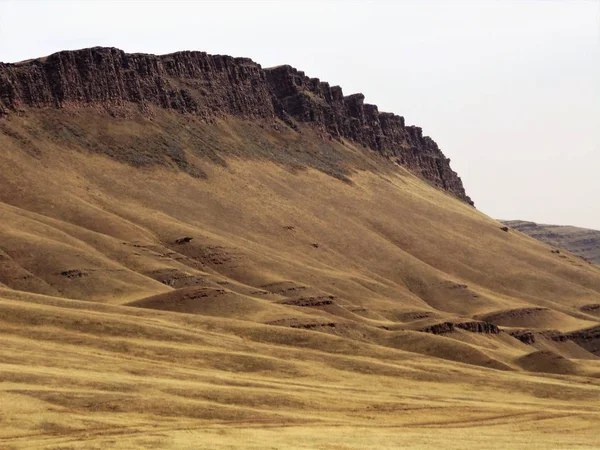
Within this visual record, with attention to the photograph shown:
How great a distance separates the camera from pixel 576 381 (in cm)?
12512

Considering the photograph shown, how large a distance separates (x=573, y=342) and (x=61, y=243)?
78.5 meters

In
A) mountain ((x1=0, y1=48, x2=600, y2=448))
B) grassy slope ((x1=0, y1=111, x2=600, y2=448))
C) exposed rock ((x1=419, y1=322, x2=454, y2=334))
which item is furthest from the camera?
exposed rock ((x1=419, y1=322, x2=454, y2=334))

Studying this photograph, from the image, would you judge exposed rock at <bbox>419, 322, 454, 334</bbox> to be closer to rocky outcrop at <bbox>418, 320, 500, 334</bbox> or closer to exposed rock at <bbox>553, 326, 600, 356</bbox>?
rocky outcrop at <bbox>418, 320, 500, 334</bbox>

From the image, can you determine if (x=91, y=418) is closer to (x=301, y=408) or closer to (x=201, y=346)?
(x=301, y=408)

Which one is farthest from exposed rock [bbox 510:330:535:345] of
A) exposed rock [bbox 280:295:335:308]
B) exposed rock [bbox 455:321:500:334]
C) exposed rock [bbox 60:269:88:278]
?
exposed rock [bbox 60:269:88:278]

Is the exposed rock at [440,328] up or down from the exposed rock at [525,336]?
up

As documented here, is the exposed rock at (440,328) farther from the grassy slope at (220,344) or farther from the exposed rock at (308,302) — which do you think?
the exposed rock at (308,302)

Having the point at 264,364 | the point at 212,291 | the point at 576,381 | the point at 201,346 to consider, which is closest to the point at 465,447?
the point at 264,364

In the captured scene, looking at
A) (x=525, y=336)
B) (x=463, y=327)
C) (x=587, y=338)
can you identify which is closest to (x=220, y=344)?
(x=463, y=327)

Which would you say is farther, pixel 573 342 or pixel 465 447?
pixel 573 342

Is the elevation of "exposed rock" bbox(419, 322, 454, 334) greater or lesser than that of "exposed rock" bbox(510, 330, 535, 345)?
greater

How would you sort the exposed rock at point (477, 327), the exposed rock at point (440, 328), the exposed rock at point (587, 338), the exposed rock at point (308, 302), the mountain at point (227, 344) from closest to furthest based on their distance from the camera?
the mountain at point (227, 344) < the exposed rock at point (440, 328) < the exposed rock at point (308, 302) < the exposed rock at point (477, 327) < the exposed rock at point (587, 338)

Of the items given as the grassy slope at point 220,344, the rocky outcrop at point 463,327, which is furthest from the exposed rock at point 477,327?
the grassy slope at point 220,344

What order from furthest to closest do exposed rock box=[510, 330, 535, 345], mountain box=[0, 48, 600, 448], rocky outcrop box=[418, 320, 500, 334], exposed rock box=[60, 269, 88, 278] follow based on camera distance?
exposed rock box=[510, 330, 535, 345], exposed rock box=[60, 269, 88, 278], rocky outcrop box=[418, 320, 500, 334], mountain box=[0, 48, 600, 448]
